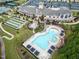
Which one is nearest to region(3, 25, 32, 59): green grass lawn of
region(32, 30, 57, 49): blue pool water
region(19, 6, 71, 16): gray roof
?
region(32, 30, 57, 49): blue pool water

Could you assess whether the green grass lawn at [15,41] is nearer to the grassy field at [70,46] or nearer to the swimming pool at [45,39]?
the swimming pool at [45,39]

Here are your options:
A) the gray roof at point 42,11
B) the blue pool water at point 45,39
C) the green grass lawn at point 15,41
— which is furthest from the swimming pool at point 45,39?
the gray roof at point 42,11

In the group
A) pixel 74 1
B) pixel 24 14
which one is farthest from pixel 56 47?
pixel 74 1

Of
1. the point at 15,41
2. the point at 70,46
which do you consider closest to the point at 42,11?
the point at 15,41

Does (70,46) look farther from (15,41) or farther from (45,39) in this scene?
(15,41)

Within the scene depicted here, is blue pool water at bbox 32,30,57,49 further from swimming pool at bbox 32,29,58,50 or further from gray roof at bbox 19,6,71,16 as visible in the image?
gray roof at bbox 19,6,71,16

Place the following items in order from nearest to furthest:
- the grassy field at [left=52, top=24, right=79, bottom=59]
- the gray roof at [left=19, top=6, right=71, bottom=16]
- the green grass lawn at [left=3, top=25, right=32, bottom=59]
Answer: the grassy field at [left=52, top=24, right=79, bottom=59]
the green grass lawn at [left=3, top=25, right=32, bottom=59]
the gray roof at [left=19, top=6, right=71, bottom=16]

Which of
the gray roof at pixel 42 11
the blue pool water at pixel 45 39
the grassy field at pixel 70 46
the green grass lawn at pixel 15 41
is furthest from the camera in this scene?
the gray roof at pixel 42 11

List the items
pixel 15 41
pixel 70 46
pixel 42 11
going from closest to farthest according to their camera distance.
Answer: pixel 70 46, pixel 15 41, pixel 42 11

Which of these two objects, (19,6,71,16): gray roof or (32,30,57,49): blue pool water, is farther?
(19,6,71,16): gray roof

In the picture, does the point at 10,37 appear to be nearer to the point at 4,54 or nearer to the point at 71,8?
the point at 4,54
